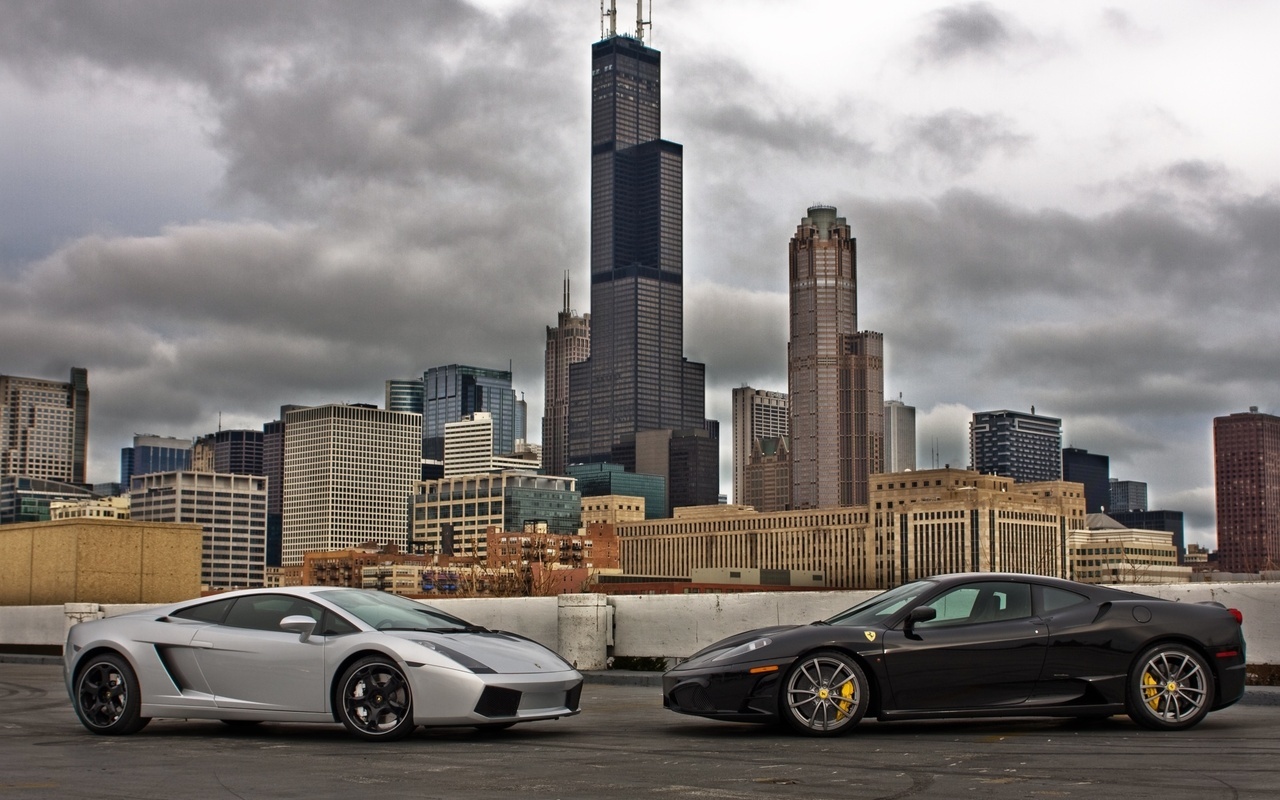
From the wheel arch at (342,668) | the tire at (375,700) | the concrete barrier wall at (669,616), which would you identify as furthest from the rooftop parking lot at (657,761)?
the concrete barrier wall at (669,616)

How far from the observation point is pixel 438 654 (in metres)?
10.7

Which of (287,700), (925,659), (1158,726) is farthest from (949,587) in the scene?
(287,700)

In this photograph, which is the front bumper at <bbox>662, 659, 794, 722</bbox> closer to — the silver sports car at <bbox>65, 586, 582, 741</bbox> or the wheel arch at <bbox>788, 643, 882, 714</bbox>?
the wheel arch at <bbox>788, 643, 882, 714</bbox>

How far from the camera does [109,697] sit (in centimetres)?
1159

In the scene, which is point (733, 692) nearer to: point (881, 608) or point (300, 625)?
point (881, 608)

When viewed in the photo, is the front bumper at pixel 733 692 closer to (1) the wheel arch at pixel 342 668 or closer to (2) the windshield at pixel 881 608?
(2) the windshield at pixel 881 608

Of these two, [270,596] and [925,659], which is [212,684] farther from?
[925,659]

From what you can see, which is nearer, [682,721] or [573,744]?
[573,744]

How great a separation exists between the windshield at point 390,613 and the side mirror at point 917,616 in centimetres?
322

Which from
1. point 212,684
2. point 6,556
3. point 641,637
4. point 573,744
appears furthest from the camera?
point 6,556

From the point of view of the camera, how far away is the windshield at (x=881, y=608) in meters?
11.2

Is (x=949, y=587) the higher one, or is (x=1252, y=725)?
(x=949, y=587)

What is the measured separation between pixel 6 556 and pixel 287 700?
1857 cm

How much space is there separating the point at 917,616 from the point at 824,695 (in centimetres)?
90
